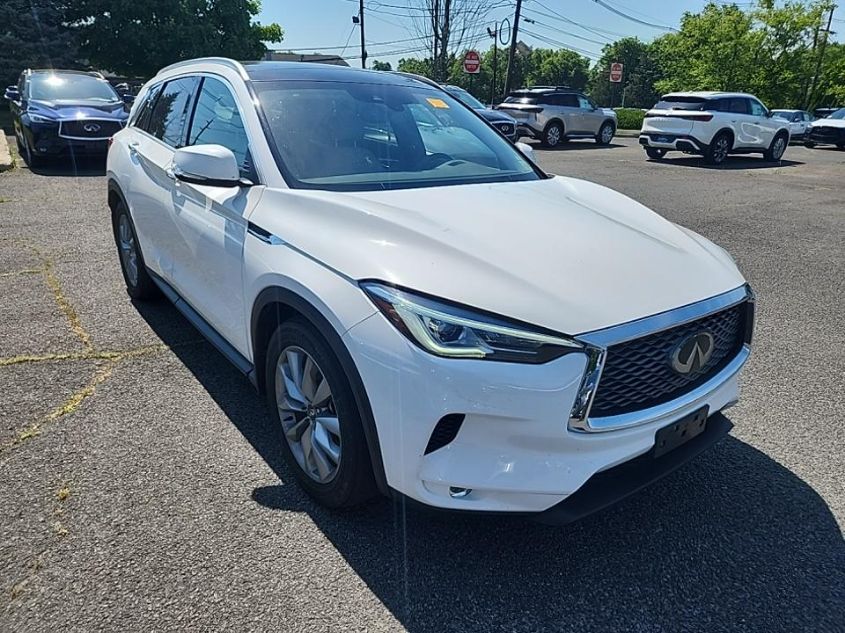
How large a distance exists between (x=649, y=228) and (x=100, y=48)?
34699mm

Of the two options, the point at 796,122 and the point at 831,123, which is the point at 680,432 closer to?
the point at 831,123

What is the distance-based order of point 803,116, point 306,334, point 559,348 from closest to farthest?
point 559,348
point 306,334
point 803,116

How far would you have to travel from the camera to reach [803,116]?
93.9 feet

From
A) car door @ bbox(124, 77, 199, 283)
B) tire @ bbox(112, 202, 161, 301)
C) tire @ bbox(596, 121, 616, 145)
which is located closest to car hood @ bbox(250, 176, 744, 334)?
car door @ bbox(124, 77, 199, 283)

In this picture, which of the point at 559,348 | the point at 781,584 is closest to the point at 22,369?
the point at 559,348

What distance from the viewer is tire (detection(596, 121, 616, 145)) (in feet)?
71.8

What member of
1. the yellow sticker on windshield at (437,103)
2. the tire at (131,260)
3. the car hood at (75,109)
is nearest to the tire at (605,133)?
the car hood at (75,109)

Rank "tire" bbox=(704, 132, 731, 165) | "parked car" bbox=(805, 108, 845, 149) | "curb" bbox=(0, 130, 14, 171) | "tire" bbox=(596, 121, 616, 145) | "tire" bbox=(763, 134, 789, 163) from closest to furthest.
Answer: "curb" bbox=(0, 130, 14, 171) → "tire" bbox=(704, 132, 731, 165) → "tire" bbox=(763, 134, 789, 163) → "tire" bbox=(596, 121, 616, 145) → "parked car" bbox=(805, 108, 845, 149)

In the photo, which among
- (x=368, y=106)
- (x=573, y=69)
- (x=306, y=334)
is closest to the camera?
(x=306, y=334)

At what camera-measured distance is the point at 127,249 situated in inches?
188

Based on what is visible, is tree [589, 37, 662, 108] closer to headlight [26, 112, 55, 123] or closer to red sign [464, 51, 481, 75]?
red sign [464, 51, 481, 75]

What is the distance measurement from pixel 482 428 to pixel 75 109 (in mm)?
11767

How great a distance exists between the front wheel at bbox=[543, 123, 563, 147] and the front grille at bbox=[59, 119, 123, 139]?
13320mm

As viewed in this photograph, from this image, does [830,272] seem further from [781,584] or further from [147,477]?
[147,477]
